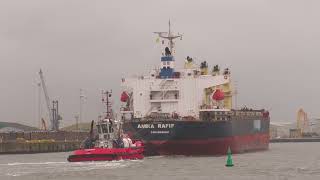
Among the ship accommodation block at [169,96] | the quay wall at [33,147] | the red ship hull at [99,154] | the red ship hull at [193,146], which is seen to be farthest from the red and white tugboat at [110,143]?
the quay wall at [33,147]

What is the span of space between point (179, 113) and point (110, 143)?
12.7 m

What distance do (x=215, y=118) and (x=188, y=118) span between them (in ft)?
11.1

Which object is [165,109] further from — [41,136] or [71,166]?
[41,136]

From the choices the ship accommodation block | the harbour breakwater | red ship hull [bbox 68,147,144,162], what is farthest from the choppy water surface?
the harbour breakwater

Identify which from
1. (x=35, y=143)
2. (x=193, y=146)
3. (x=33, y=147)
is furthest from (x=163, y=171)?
(x=35, y=143)

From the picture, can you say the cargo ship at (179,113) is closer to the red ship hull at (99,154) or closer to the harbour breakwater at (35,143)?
the red ship hull at (99,154)

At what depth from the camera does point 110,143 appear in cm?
5909

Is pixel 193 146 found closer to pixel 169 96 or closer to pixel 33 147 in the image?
pixel 169 96

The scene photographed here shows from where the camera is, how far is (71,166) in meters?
54.2

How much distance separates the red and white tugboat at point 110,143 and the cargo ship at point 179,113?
4294mm

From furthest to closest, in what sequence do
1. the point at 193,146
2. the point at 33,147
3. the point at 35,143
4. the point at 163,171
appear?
1. the point at 35,143
2. the point at 33,147
3. the point at 193,146
4. the point at 163,171

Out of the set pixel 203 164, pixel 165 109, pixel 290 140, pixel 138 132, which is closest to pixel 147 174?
pixel 203 164

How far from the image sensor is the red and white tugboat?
187ft

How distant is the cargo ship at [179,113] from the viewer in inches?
2571
